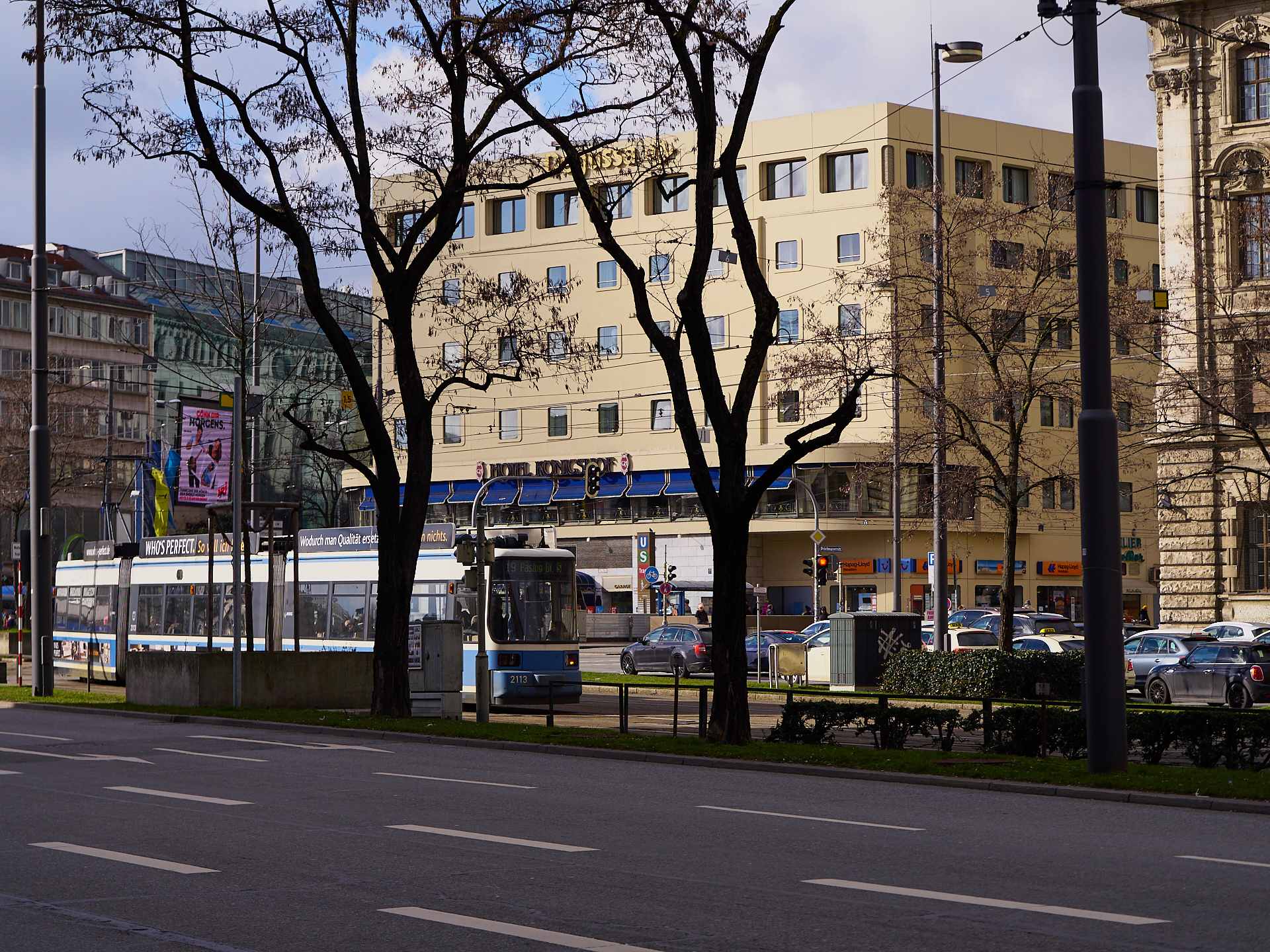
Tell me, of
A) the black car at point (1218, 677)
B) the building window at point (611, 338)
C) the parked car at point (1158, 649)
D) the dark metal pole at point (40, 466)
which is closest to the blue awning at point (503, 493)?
the building window at point (611, 338)

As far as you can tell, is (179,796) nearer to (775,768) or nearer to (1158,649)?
(775,768)

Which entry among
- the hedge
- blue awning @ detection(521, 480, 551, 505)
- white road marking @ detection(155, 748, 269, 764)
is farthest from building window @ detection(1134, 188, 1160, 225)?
white road marking @ detection(155, 748, 269, 764)

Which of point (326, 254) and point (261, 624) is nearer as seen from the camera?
point (326, 254)

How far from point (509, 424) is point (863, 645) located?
165 ft

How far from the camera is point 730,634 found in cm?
2034

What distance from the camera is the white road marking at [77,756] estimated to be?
18875mm

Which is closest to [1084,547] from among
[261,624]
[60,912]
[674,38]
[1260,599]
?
[674,38]

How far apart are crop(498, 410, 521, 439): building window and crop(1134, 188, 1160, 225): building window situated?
104 feet

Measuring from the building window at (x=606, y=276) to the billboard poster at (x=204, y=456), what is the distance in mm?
50623

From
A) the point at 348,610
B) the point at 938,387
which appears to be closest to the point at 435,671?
the point at 348,610

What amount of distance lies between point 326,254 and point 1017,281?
14377mm

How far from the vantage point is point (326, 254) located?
2691 centimetres

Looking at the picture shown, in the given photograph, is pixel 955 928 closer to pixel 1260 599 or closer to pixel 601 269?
pixel 1260 599

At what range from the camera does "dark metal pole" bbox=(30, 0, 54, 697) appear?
31.6m
